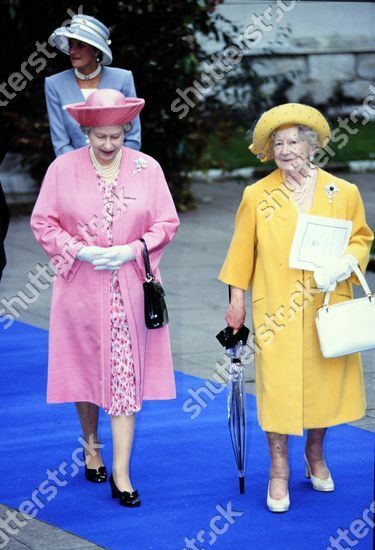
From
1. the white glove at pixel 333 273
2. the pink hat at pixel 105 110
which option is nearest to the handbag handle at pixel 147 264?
the pink hat at pixel 105 110

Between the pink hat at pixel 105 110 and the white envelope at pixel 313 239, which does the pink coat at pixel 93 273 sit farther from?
the white envelope at pixel 313 239

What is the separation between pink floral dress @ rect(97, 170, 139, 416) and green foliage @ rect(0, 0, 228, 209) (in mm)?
7761

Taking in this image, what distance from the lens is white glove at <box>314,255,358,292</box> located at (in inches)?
207

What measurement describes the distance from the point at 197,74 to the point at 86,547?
906 centimetres

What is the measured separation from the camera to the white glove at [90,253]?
18.0ft

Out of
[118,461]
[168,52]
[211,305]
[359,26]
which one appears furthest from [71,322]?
[359,26]

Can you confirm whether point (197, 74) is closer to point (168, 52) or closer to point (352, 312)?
point (168, 52)

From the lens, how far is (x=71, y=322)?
18.7 ft

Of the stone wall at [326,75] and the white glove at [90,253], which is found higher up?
the white glove at [90,253]

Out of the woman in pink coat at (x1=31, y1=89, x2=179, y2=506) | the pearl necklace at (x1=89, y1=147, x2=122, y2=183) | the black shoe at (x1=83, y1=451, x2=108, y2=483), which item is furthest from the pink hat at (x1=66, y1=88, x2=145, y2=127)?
the black shoe at (x1=83, y1=451, x2=108, y2=483)

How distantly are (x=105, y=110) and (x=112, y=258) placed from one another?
593 mm

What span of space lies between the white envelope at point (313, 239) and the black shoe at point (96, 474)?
1.32 m

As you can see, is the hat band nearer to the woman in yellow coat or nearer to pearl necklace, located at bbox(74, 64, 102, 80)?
pearl necklace, located at bbox(74, 64, 102, 80)

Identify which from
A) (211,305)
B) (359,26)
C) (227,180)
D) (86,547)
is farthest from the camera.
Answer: (359,26)
